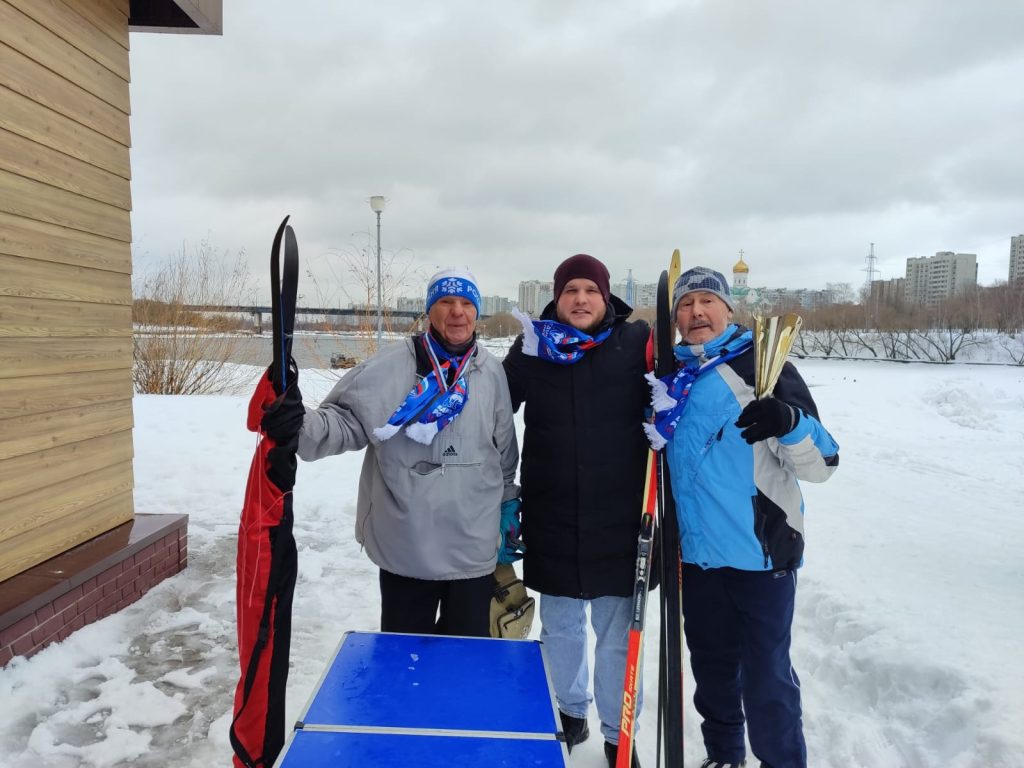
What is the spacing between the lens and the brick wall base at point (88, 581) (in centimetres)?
283

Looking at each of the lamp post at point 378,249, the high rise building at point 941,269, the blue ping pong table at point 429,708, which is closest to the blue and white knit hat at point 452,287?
the blue ping pong table at point 429,708

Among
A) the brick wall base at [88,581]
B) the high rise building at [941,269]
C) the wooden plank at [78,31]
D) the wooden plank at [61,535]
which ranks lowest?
the brick wall base at [88,581]

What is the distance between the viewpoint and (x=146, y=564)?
373 centimetres

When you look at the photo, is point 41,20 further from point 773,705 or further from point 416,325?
point 416,325

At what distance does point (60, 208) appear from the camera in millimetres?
3164

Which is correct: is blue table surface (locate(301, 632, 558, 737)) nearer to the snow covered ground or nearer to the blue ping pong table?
the blue ping pong table

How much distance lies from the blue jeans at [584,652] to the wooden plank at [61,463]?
2564 mm

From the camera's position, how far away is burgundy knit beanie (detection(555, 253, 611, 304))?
2391 mm

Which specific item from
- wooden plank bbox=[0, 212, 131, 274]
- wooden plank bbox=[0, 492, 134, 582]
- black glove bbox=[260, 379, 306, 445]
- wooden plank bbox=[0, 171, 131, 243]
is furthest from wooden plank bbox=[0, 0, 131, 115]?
black glove bbox=[260, 379, 306, 445]

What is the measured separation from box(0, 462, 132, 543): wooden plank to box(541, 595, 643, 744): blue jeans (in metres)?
2.56

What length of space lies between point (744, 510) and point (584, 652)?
94 centimetres

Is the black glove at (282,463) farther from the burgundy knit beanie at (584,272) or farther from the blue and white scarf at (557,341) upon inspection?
the burgundy knit beanie at (584,272)

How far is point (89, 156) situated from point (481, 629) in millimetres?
3235

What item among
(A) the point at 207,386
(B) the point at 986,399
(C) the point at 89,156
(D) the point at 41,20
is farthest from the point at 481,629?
(B) the point at 986,399
